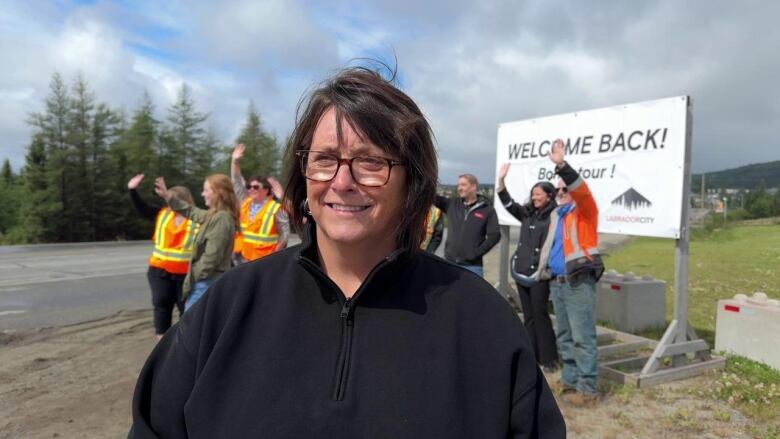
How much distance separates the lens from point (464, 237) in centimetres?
652

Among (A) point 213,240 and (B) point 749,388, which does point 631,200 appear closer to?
(B) point 749,388

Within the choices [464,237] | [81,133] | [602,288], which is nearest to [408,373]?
[464,237]

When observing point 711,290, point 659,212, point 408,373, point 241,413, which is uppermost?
point 659,212

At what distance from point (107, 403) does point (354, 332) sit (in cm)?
404

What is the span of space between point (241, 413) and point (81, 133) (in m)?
30.8

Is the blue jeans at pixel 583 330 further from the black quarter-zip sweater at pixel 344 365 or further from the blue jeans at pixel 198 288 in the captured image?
the black quarter-zip sweater at pixel 344 365

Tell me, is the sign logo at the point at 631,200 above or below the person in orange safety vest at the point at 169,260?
above

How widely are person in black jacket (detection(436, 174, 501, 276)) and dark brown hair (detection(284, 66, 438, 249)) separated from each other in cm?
485

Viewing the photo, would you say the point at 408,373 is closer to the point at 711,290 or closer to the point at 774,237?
the point at 774,237

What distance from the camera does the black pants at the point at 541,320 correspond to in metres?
5.48

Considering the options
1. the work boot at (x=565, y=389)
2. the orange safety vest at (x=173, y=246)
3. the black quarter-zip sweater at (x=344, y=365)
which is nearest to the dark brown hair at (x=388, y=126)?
the black quarter-zip sweater at (x=344, y=365)

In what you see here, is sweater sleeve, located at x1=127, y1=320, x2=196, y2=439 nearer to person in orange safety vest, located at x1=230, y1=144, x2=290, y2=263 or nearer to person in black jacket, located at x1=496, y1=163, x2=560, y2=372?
person in black jacket, located at x1=496, y1=163, x2=560, y2=372

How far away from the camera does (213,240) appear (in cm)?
497

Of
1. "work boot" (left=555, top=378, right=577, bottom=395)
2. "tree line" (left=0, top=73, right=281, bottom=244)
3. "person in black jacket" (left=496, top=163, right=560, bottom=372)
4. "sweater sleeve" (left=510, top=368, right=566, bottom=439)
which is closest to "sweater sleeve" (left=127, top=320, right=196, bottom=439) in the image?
"sweater sleeve" (left=510, top=368, right=566, bottom=439)
